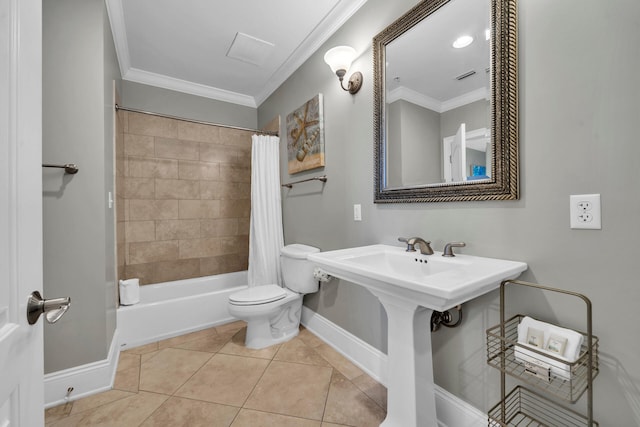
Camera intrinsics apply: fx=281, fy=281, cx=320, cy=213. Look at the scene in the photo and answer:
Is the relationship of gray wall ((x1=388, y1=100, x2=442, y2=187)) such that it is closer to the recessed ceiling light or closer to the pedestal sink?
the recessed ceiling light

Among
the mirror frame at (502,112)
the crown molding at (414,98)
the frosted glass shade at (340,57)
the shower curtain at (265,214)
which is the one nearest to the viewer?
the mirror frame at (502,112)

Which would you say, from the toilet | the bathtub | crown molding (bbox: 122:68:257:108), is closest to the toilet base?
the toilet

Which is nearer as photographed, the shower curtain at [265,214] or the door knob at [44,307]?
the door knob at [44,307]

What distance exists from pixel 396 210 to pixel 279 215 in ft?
4.50

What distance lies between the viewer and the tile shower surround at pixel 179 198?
2.67 m

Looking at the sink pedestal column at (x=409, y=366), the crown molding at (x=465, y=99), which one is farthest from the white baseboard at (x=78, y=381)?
the crown molding at (x=465, y=99)

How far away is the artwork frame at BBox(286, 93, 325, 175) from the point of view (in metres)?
2.18

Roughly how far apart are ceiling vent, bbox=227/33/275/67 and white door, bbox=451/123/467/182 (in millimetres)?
1739

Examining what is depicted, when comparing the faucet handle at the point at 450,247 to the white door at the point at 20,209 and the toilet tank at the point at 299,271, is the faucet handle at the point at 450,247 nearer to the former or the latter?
the toilet tank at the point at 299,271

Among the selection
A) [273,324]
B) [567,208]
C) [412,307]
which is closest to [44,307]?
[412,307]

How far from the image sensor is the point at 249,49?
233cm

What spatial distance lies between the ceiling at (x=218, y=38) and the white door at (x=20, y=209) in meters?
1.61

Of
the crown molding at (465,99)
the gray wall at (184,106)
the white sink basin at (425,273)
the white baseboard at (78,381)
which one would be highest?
the gray wall at (184,106)

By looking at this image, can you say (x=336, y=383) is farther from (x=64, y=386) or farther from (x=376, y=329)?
(x=64, y=386)
